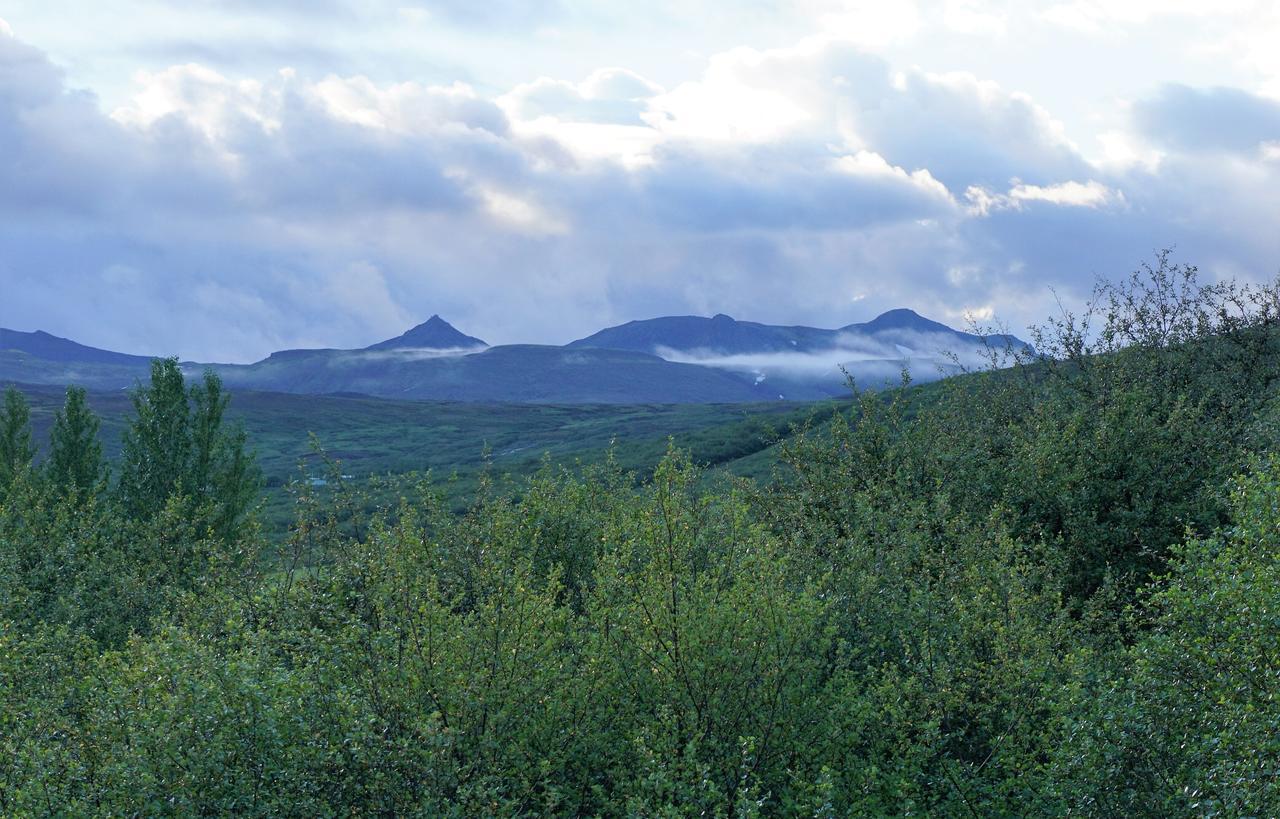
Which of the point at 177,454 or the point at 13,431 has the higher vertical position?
the point at 13,431

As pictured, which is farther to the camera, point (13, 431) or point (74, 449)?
point (13, 431)

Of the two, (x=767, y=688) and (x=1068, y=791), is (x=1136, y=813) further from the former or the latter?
(x=767, y=688)

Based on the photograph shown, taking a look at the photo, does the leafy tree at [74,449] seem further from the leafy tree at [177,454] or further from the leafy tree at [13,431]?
the leafy tree at [177,454]

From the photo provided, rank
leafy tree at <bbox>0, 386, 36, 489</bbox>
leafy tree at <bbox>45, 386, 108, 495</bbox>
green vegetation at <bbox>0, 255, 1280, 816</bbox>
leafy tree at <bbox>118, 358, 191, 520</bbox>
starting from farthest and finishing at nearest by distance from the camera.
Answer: leafy tree at <bbox>0, 386, 36, 489</bbox> < leafy tree at <bbox>45, 386, 108, 495</bbox> < leafy tree at <bbox>118, 358, 191, 520</bbox> < green vegetation at <bbox>0, 255, 1280, 816</bbox>

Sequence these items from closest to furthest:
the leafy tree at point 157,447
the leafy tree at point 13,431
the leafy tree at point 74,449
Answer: the leafy tree at point 157,447 → the leafy tree at point 74,449 → the leafy tree at point 13,431

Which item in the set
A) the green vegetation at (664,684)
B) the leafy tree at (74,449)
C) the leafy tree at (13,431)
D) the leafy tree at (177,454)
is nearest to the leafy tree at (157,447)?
the leafy tree at (177,454)

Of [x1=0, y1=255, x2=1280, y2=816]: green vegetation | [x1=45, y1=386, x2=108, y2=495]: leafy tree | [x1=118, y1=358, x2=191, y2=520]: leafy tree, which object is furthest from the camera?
[x1=45, y1=386, x2=108, y2=495]: leafy tree

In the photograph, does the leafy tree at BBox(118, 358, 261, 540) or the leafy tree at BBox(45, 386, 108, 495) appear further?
the leafy tree at BBox(45, 386, 108, 495)

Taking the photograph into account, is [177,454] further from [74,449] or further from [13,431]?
[13,431]

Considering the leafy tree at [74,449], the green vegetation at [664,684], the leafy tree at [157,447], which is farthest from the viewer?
the leafy tree at [74,449]

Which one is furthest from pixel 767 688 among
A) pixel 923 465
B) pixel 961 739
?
pixel 923 465

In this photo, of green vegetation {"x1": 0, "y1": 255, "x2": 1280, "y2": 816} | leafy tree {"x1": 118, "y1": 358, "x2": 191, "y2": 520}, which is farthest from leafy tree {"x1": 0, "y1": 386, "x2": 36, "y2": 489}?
green vegetation {"x1": 0, "y1": 255, "x2": 1280, "y2": 816}

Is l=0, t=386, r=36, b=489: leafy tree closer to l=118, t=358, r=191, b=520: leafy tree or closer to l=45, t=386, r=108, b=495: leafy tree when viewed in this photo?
l=45, t=386, r=108, b=495: leafy tree

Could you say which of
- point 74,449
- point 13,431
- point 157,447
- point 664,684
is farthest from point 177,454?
point 664,684
